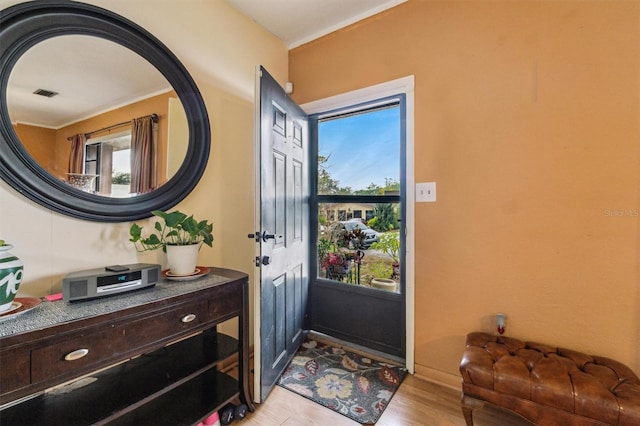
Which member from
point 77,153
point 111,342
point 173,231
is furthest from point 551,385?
point 77,153

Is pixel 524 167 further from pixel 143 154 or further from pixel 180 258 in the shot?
pixel 143 154

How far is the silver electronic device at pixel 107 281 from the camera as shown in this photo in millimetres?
1067

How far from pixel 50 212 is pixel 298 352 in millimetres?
1887

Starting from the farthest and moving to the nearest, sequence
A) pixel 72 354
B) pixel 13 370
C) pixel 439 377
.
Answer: pixel 439 377 → pixel 72 354 → pixel 13 370

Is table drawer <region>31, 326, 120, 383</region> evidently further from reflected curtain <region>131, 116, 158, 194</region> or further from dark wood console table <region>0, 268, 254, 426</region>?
reflected curtain <region>131, 116, 158, 194</region>

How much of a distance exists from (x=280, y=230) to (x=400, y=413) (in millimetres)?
1337

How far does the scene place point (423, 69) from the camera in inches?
76.1

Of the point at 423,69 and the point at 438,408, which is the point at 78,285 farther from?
the point at 423,69

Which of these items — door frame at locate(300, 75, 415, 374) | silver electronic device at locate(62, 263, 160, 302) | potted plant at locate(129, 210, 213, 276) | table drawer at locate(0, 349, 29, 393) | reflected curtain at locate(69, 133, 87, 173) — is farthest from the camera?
door frame at locate(300, 75, 415, 374)

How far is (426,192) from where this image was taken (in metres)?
1.92

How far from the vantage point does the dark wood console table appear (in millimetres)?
894

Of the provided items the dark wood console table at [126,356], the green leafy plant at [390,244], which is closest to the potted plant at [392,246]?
the green leafy plant at [390,244]

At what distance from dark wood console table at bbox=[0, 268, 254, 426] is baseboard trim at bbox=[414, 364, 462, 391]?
117 centimetres

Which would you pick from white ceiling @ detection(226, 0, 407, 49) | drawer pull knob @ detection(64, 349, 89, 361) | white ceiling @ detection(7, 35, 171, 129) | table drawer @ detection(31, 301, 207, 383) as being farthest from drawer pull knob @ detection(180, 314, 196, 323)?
white ceiling @ detection(226, 0, 407, 49)
